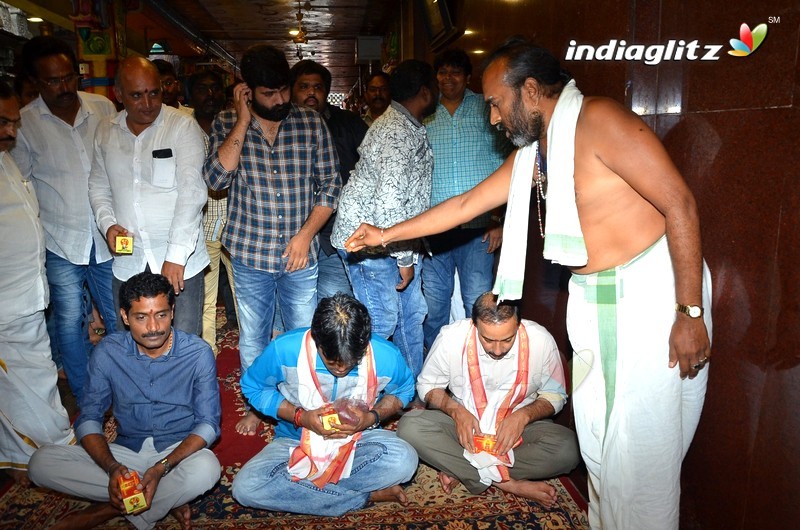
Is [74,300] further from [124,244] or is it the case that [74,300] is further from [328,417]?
[328,417]

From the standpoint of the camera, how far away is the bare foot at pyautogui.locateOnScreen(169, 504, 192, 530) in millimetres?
2422

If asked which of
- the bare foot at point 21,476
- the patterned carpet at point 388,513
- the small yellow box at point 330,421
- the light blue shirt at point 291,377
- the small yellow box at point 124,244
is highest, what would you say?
the small yellow box at point 124,244

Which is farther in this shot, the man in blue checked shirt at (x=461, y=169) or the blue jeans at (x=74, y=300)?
the man in blue checked shirt at (x=461, y=169)

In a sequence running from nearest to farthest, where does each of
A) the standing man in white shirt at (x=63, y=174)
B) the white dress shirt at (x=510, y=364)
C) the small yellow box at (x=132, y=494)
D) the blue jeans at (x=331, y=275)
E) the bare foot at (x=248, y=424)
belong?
the small yellow box at (x=132, y=494), the white dress shirt at (x=510, y=364), the standing man in white shirt at (x=63, y=174), the bare foot at (x=248, y=424), the blue jeans at (x=331, y=275)

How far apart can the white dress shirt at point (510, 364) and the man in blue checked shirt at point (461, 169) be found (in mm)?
706

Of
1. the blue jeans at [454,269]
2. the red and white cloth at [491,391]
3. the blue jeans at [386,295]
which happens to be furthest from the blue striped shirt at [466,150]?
the red and white cloth at [491,391]

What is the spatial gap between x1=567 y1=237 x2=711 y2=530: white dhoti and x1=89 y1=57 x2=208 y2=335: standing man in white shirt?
1.87m

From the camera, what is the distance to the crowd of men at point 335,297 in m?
1.87

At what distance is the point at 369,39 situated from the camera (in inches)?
422

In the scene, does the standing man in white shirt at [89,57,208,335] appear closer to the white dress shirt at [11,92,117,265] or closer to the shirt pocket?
the shirt pocket

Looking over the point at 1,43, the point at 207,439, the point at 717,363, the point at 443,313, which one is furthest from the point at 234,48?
the point at 717,363

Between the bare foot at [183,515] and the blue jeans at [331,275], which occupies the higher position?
the blue jeans at [331,275]

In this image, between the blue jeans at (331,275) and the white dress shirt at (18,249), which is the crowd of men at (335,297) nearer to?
the white dress shirt at (18,249)

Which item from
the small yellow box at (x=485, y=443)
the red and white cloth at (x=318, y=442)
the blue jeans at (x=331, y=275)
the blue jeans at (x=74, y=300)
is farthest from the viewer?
the blue jeans at (x=331, y=275)
